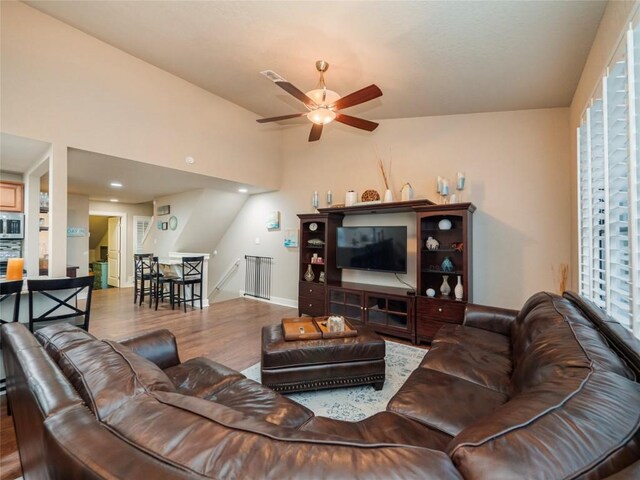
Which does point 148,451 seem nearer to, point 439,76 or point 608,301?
point 608,301

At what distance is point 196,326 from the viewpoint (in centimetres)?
413

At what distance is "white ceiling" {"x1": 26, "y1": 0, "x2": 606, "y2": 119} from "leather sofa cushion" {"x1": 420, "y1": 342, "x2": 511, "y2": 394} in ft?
8.39

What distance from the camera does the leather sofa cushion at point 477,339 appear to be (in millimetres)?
2213

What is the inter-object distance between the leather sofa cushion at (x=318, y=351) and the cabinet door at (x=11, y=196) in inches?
160

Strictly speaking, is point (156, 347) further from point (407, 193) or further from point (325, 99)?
point (407, 193)

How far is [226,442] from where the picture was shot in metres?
0.62

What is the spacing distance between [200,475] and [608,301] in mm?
2491

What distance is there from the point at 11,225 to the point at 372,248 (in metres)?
4.86

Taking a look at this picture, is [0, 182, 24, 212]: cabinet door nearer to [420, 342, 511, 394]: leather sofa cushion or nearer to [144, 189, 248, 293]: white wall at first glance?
[144, 189, 248, 293]: white wall

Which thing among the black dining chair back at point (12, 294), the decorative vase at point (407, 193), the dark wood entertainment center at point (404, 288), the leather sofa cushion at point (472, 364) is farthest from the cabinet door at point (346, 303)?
the black dining chair back at point (12, 294)

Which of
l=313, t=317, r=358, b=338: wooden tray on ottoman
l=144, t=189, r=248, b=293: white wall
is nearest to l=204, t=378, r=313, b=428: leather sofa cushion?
l=313, t=317, r=358, b=338: wooden tray on ottoman

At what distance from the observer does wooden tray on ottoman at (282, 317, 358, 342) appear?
2385mm

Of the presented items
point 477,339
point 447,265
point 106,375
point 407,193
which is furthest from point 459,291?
point 106,375

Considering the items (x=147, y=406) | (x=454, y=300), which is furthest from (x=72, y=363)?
(x=454, y=300)
